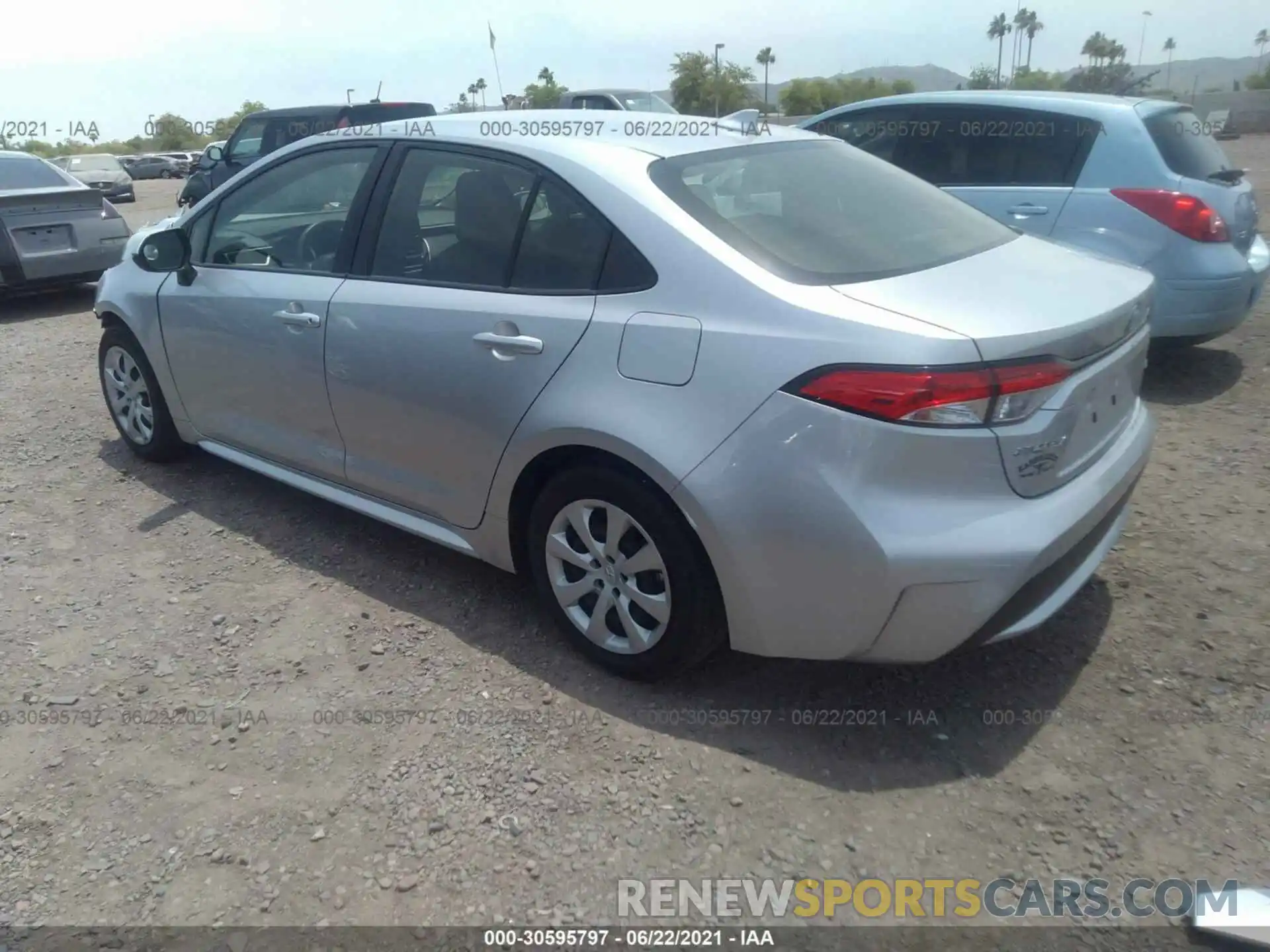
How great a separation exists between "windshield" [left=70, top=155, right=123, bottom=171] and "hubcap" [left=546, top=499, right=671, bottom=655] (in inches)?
1023

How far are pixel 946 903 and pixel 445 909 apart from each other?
1137 millimetres

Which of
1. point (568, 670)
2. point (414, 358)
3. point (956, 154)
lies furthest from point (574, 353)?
point (956, 154)

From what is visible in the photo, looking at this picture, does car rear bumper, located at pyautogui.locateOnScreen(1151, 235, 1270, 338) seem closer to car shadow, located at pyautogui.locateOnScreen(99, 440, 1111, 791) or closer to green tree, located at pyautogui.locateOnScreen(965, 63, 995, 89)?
car shadow, located at pyautogui.locateOnScreen(99, 440, 1111, 791)

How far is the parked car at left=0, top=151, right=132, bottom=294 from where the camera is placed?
8625 millimetres

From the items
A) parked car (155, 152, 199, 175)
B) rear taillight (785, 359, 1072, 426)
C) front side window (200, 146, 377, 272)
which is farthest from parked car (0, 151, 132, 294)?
parked car (155, 152, 199, 175)

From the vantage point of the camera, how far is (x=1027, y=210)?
18.2 ft

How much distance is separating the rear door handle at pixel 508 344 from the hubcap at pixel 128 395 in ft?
8.00

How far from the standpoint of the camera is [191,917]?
2291 mm

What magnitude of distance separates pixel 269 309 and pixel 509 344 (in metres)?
1.31

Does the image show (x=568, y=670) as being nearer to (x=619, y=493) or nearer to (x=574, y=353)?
(x=619, y=493)

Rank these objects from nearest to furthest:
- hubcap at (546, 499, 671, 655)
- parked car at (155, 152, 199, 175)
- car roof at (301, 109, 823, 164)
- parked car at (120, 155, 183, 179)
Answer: hubcap at (546, 499, 671, 655) < car roof at (301, 109, 823, 164) < parked car at (155, 152, 199, 175) < parked car at (120, 155, 183, 179)

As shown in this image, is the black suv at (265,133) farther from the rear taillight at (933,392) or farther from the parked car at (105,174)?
the parked car at (105,174)

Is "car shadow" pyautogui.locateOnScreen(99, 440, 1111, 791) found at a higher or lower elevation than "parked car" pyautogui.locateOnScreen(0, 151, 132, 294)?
lower

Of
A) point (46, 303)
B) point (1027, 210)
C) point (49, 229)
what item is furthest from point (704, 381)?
point (46, 303)
